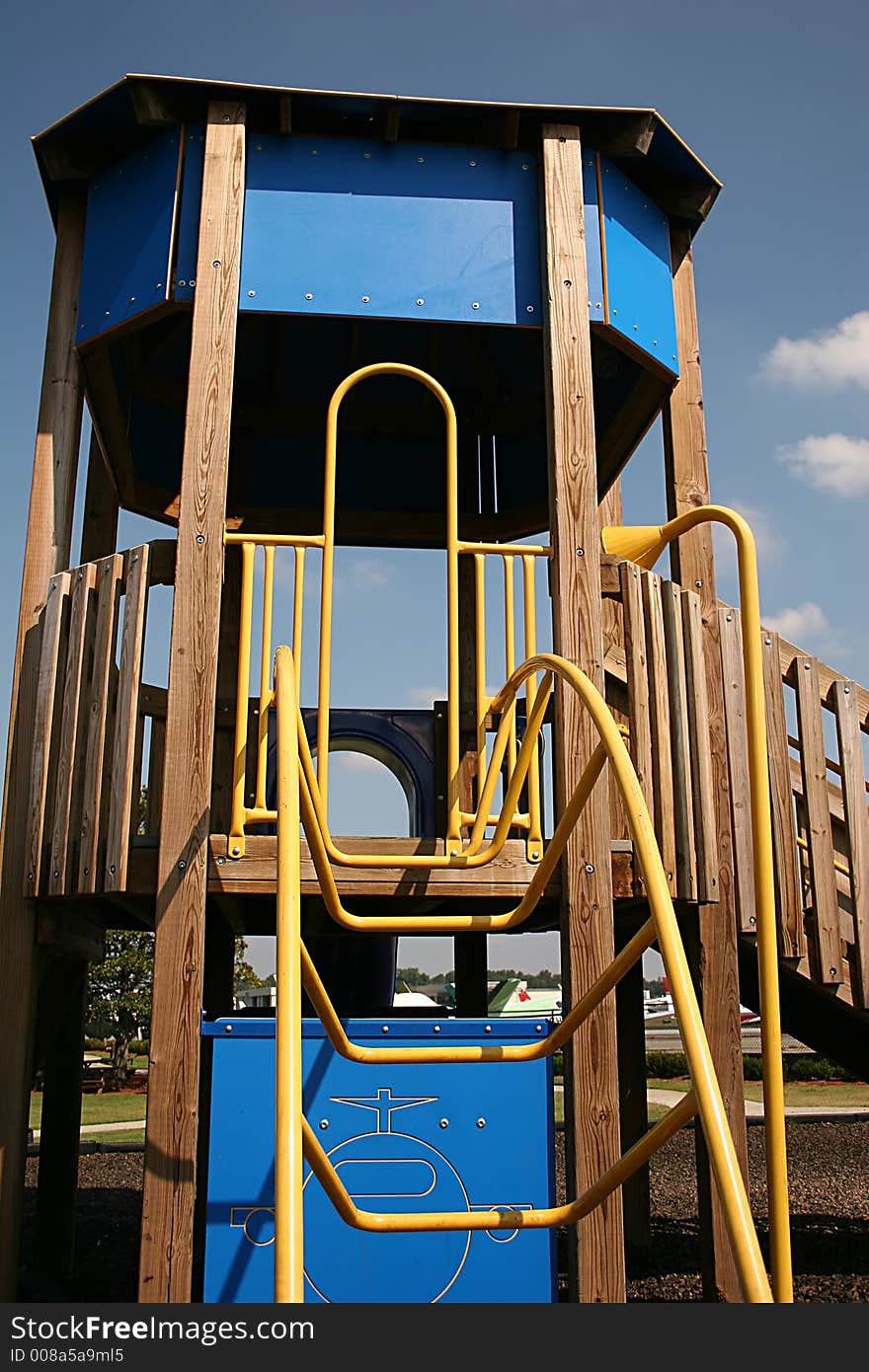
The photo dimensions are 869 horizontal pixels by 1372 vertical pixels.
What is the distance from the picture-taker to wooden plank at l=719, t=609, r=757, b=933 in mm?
5020

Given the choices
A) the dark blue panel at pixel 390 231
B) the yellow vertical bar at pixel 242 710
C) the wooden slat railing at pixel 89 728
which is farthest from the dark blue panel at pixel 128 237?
the yellow vertical bar at pixel 242 710

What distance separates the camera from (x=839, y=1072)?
23.4 meters

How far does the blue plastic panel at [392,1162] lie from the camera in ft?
13.3

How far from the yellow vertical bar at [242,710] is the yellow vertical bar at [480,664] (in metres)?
0.91

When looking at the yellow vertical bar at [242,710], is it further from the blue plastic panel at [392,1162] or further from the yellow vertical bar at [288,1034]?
the yellow vertical bar at [288,1034]

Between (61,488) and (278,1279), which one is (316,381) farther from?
(278,1279)

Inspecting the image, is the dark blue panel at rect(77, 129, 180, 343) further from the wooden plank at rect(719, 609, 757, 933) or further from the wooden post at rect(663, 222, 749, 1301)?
the wooden plank at rect(719, 609, 757, 933)

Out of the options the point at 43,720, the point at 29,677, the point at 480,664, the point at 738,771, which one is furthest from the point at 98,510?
the point at 738,771

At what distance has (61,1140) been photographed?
7145mm

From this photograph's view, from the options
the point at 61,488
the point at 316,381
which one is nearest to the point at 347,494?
the point at 316,381

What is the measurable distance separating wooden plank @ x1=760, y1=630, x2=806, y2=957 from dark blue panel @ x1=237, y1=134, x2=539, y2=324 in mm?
1896

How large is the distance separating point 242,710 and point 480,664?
963 millimetres

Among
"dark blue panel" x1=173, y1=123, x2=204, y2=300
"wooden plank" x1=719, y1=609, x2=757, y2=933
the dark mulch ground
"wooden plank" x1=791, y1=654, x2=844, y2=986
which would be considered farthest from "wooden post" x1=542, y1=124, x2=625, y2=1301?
the dark mulch ground
